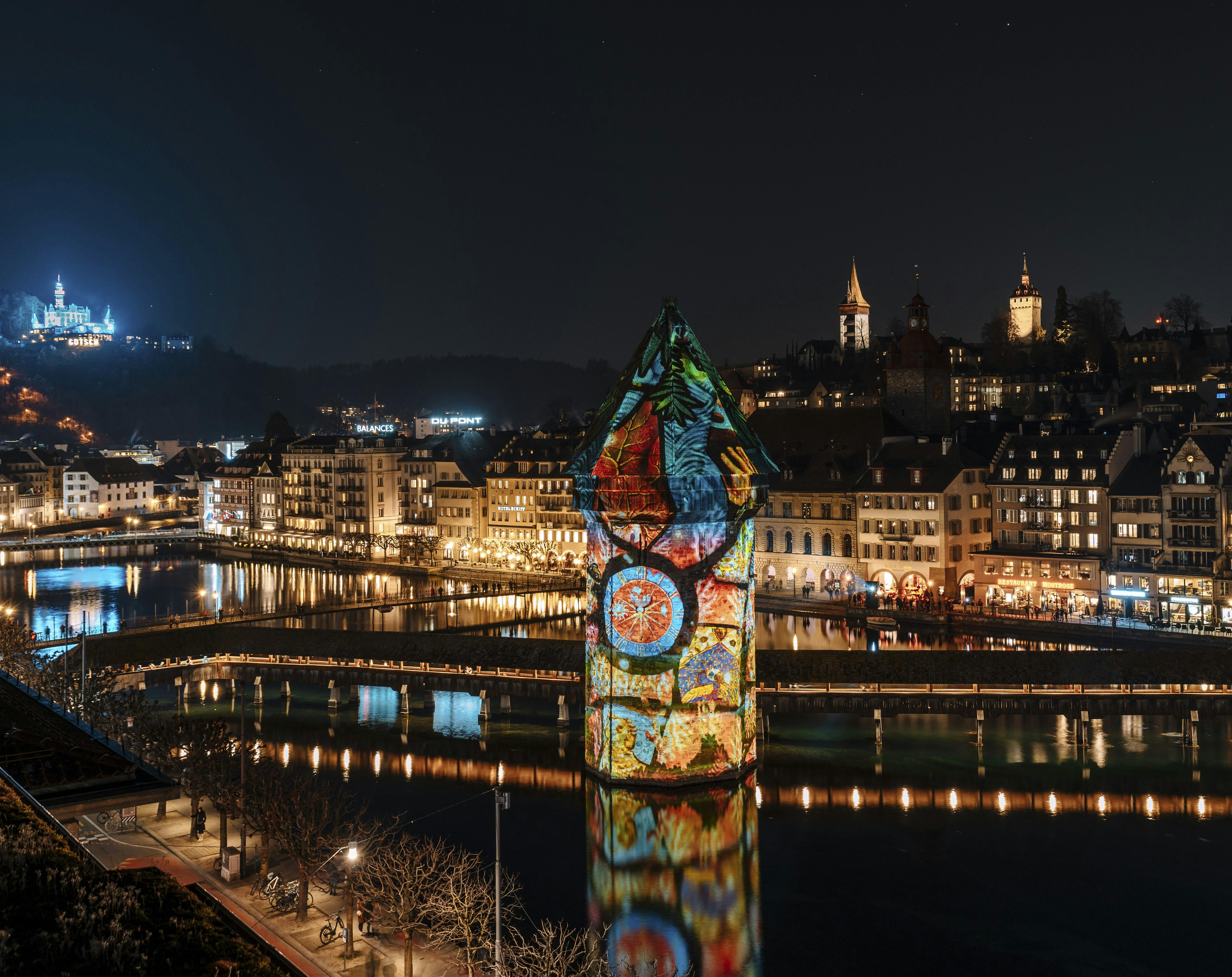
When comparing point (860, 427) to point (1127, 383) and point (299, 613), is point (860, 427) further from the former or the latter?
point (1127, 383)

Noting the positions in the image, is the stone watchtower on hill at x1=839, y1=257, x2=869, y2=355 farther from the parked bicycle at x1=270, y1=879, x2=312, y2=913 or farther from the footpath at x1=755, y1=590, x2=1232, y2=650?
the parked bicycle at x1=270, y1=879, x2=312, y2=913

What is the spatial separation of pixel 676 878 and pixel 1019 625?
31.9 metres

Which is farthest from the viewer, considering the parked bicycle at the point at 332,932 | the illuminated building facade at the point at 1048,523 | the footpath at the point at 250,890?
the illuminated building facade at the point at 1048,523

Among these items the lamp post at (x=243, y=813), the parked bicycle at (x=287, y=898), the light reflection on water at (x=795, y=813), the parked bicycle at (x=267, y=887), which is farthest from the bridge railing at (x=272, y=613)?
the parked bicycle at (x=287, y=898)

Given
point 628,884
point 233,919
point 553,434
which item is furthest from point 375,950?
point 553,434

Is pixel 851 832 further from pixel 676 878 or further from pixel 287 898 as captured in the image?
pixel 287 898

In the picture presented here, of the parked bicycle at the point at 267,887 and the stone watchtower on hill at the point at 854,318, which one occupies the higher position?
the stone watchtower on hill at the point at 854,318

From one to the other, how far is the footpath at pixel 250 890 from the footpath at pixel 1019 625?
33955 mm

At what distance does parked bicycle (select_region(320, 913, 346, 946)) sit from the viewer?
2128 centimetres

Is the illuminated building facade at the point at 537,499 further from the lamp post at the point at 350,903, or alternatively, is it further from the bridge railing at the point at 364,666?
the lamp post at the point at 350,903

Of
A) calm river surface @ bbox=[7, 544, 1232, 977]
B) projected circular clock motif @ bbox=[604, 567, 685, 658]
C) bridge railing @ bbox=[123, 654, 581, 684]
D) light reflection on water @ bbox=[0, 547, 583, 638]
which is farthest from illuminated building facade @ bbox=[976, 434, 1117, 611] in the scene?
projected circular clock motif @ bbox=[604, 567, 685, 658]

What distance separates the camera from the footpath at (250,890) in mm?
20469

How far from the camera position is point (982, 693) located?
119 ft

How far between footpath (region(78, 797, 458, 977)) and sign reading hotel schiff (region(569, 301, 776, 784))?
9.77 metres
